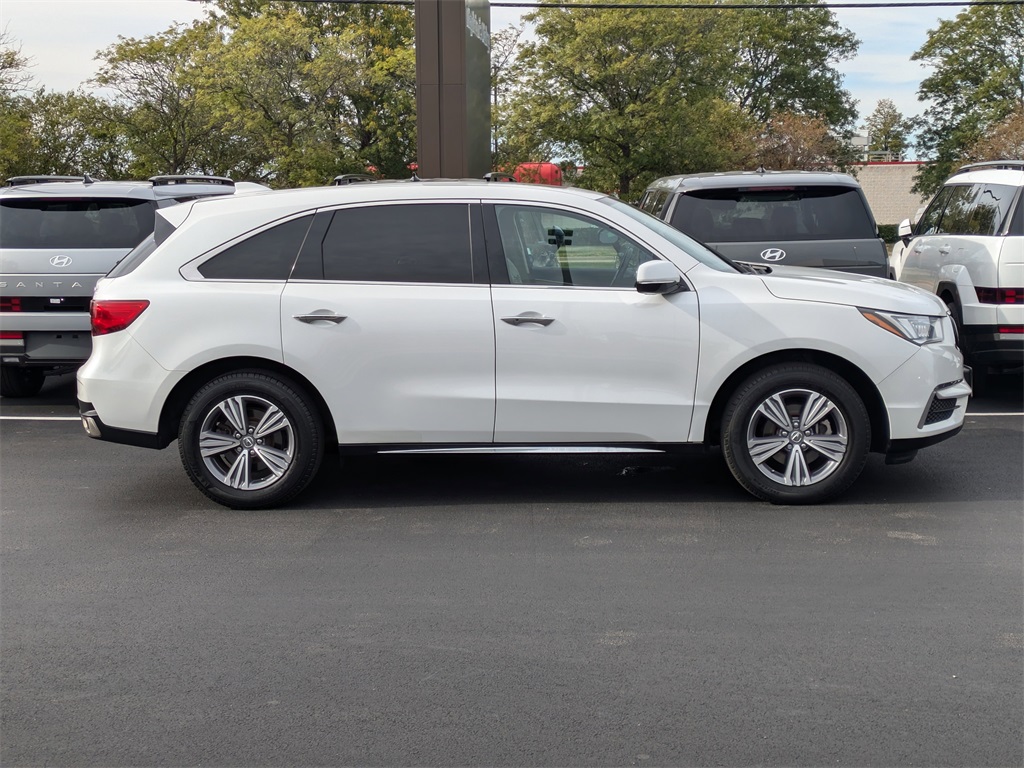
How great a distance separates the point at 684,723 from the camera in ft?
12.5

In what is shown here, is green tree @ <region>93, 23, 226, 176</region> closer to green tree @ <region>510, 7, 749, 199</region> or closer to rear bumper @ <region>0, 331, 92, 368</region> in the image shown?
green tree @ <region>510, 7, 749, 199</region>

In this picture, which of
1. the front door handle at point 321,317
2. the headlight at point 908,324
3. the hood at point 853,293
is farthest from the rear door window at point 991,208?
the front door handle at point 321,317

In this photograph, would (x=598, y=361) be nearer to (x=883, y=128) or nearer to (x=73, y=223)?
(x=73, y=223)

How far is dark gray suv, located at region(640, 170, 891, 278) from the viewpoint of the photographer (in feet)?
30.3

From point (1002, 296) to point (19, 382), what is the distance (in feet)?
27.5

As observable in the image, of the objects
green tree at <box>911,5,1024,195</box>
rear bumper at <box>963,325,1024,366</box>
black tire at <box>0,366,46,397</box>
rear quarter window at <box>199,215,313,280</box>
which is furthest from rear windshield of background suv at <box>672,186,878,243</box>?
green tree at <box>911,5,1024,195</box>

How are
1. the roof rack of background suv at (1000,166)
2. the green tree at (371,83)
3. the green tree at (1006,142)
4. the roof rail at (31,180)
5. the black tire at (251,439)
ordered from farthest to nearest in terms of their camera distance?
the green tree at (1006,142) → the green tree at (371,83) → the roof rail at (31,180) → the roof rack of background suv at (1000,166) → the black tire at (251,439)

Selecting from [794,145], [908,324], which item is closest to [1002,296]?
[908,324]

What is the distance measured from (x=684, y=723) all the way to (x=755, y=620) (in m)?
1.04

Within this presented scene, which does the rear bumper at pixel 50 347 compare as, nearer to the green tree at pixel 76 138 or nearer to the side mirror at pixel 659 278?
the side mirror at pixel 659 278

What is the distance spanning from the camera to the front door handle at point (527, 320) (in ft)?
20.9

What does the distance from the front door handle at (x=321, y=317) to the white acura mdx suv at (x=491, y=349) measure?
0.06 feet

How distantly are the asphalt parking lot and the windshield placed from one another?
1.34 m

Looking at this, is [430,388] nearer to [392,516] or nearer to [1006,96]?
[392,516]
